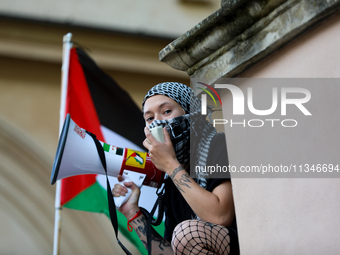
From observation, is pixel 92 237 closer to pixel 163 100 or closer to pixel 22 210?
pixel 22 210

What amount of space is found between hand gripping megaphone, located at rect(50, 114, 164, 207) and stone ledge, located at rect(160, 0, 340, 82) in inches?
21.6

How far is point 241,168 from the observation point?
1.48m

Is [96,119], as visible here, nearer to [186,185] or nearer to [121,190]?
[121,190]

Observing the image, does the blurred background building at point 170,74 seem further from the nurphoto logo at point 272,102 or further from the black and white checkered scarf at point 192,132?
the black and white checkered scarf at point 192,132

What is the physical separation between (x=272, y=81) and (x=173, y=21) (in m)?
3.73

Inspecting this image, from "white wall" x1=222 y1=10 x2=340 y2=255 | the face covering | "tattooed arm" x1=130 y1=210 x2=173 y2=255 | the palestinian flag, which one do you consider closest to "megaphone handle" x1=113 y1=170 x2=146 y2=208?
"tattooed arm" x1=130 y1=210 x2=173 y2=255

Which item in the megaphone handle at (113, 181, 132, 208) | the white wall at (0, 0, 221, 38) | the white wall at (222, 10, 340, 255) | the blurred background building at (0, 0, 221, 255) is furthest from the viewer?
the white wall at (0, 0, 221, 38)

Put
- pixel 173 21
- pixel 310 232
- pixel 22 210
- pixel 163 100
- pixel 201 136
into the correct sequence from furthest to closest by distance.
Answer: pixel 173 21, pixel 22 210, pixel 163 100, pixel 201 136, pixel 310 232

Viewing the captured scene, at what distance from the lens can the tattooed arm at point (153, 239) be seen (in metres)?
1.95

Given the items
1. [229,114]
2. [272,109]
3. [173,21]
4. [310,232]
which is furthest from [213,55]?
[173,21]

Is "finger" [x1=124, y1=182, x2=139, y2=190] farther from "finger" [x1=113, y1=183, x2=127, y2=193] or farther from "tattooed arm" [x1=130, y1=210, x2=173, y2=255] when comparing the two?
"tattooed arm" [x1=130, y1=210, x2=173, y2=255]

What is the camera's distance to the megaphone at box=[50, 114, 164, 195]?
2051 mm

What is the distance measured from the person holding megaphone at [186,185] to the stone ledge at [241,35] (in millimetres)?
227

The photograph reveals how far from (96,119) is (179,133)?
1837 mm
